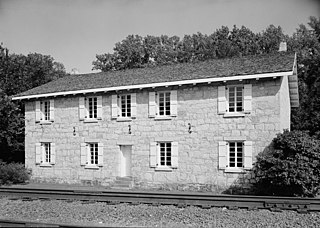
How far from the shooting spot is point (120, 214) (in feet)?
36.9

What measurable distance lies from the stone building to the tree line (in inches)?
127

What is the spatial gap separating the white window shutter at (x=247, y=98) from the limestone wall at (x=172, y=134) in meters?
0.17

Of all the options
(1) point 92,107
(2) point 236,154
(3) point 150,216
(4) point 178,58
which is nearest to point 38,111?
(1) point 92,107

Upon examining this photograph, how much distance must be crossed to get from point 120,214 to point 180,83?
7921mm

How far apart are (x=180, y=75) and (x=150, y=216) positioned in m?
9.05

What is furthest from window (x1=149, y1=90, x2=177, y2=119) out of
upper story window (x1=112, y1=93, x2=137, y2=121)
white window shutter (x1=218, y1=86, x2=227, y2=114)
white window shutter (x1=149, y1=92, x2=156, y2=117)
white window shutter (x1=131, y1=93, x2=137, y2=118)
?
white window shutter (x1=218, y1=86, x2=227, y2=114)

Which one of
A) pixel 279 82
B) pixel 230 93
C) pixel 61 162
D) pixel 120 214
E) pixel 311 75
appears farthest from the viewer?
pixel 311 75

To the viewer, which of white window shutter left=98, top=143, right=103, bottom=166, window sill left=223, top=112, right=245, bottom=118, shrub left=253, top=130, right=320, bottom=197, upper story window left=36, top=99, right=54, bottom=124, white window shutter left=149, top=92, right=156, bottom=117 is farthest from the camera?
upper story window left=36, top=99, right=54, bottom=124

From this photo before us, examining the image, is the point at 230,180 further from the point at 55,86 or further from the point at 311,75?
the point at 311,75

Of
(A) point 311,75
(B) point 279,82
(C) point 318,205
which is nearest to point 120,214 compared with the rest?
(C) point 318,205

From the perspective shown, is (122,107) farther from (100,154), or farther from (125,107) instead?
(100,154)

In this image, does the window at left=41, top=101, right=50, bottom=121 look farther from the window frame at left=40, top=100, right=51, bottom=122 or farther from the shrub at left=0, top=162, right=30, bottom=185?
the shrub at left=0, top=162, right=30, bottom=185

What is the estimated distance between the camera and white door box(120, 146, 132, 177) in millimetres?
19500

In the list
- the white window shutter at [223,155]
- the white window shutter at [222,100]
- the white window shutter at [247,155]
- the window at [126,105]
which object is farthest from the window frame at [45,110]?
the white window shutter at [247,155]
